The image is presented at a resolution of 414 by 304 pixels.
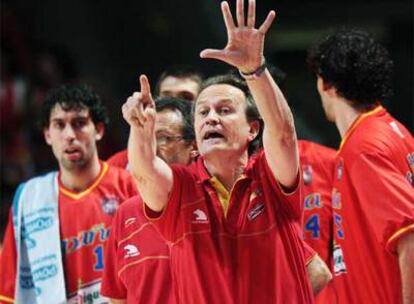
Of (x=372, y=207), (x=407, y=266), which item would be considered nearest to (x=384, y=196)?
(x=372, y=207)

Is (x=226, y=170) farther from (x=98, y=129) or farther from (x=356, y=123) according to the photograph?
(x=98, y=129)

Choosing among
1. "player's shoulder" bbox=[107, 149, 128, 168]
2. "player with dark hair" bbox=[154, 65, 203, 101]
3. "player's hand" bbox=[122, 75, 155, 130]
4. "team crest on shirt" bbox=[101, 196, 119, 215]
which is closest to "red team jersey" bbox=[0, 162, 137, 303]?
"team crest on shirt" bbox=[101, 196, 119, 215]

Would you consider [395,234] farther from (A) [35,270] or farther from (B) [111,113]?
(B) [111,113]

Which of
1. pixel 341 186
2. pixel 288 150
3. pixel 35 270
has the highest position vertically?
pixel 288 150

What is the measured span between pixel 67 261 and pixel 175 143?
34.8 inches

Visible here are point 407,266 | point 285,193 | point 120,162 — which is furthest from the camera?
point 120,162

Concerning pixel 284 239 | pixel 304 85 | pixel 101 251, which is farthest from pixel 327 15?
pixel 284 239

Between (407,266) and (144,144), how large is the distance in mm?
1291

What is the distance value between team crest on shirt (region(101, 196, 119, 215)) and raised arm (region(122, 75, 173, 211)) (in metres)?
1.57

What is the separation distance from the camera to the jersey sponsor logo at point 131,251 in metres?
4.41

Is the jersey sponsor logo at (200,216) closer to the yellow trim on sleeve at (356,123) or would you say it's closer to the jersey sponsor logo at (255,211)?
the jersey sponsor logo at (255,211)

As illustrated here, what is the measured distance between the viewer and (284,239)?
385 centimetres

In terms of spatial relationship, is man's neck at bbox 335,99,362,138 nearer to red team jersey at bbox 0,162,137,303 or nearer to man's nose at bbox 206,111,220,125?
man's nose at bbox 206,111,220,125

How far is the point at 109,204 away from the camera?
5301 millimetres
